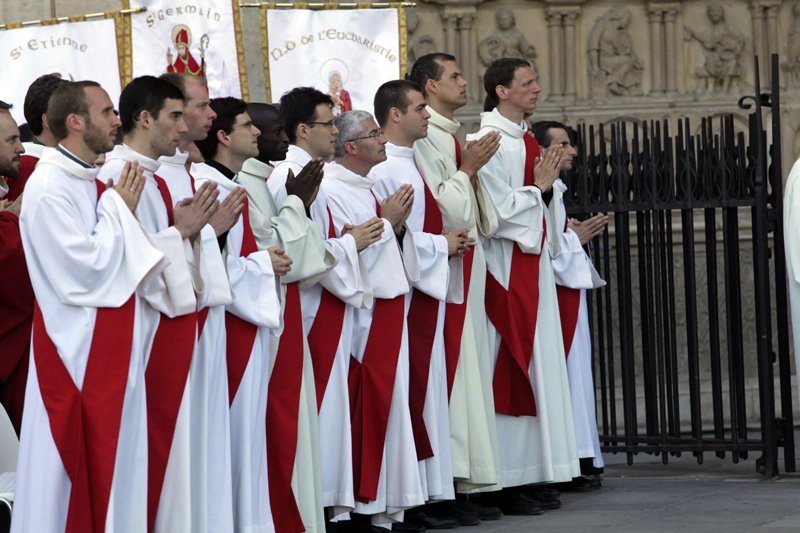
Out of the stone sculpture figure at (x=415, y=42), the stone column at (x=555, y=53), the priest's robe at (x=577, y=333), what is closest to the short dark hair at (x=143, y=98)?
the priest's robe at (x=577, y=333)

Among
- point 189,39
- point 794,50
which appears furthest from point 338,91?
point 794,50

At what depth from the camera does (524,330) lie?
784 centimetres

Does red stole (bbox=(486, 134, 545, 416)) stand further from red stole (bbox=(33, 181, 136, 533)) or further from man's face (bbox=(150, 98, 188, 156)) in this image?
red stole (bbox=(33, 181, 136, 533))

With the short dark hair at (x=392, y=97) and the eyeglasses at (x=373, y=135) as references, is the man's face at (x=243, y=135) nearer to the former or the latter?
the eyeglasses at (x=373, y=135)

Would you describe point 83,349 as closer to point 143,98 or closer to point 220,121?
point 143,98

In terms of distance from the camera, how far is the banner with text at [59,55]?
27.6 ft

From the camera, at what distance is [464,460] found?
7312mm

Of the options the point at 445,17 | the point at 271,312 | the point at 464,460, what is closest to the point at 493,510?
the point at 464,460

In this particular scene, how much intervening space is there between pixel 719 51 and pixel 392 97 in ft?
15.1

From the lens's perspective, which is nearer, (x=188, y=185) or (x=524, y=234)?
(x=188, y=185)

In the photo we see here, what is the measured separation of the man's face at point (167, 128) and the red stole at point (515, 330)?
8.27 ft

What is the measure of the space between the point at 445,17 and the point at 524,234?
3736 millimetres

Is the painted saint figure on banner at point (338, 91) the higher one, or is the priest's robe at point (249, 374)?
the painted saint figure on banner at point (338, 91)

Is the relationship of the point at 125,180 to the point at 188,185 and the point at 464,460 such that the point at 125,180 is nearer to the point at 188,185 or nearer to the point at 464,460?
the point at 188,185
